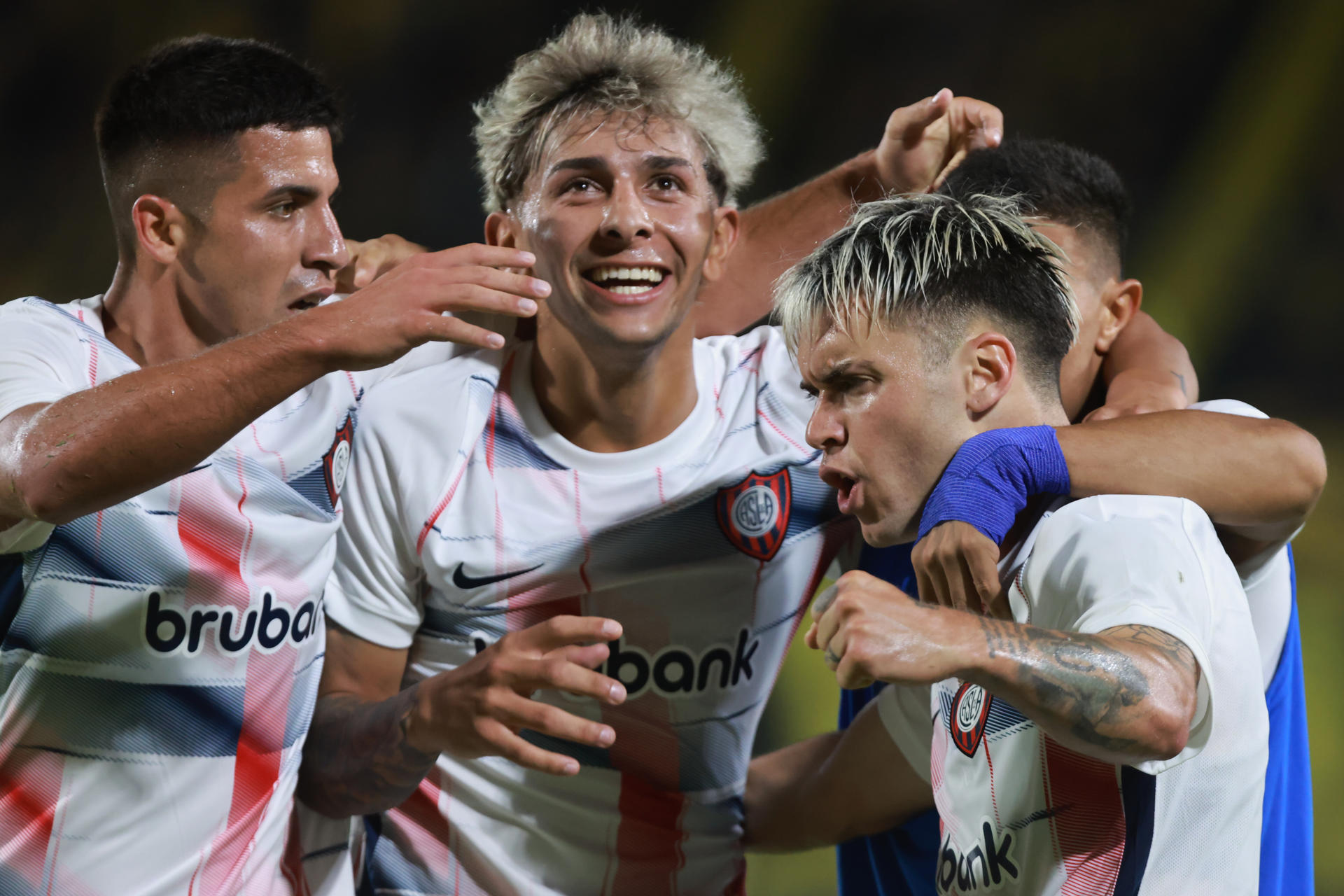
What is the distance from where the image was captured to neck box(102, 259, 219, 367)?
162 centimetres

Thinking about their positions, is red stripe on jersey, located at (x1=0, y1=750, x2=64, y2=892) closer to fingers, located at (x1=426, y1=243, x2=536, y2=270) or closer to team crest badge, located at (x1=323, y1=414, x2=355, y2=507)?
team crest badge, located at (x1=323, y1=414, x2=355, y2=507)

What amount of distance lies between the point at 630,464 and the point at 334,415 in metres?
0.44

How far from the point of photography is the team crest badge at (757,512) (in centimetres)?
180

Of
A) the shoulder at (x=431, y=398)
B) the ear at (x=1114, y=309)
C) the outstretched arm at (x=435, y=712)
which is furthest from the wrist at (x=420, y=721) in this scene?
the ear at (x=1114, y=309)

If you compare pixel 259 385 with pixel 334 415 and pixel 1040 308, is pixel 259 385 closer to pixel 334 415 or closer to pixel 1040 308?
pixel 334 415

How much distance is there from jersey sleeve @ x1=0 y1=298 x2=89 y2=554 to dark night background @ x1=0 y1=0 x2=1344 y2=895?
2.51 metres

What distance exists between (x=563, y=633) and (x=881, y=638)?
48 centimetres

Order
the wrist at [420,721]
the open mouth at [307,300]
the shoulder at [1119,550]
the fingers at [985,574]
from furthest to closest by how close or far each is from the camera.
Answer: the open mouth at [307,300]
the wrist at [420,721]
the fingers at [985,574]
the shoulder at [1119,550]

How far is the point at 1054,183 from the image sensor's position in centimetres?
180

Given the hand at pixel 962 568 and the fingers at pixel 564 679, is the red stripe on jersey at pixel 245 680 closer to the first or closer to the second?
the fingers at pixel 564 679

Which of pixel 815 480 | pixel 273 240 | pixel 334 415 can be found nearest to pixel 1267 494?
pixel 815 480

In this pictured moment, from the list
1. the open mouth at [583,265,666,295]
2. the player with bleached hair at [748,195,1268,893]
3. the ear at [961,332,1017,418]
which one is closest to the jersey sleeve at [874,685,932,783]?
the player with bleached hair at [748,195,1268,893]

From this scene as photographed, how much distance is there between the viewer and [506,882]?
1760 millimetres

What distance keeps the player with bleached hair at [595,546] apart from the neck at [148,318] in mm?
281
